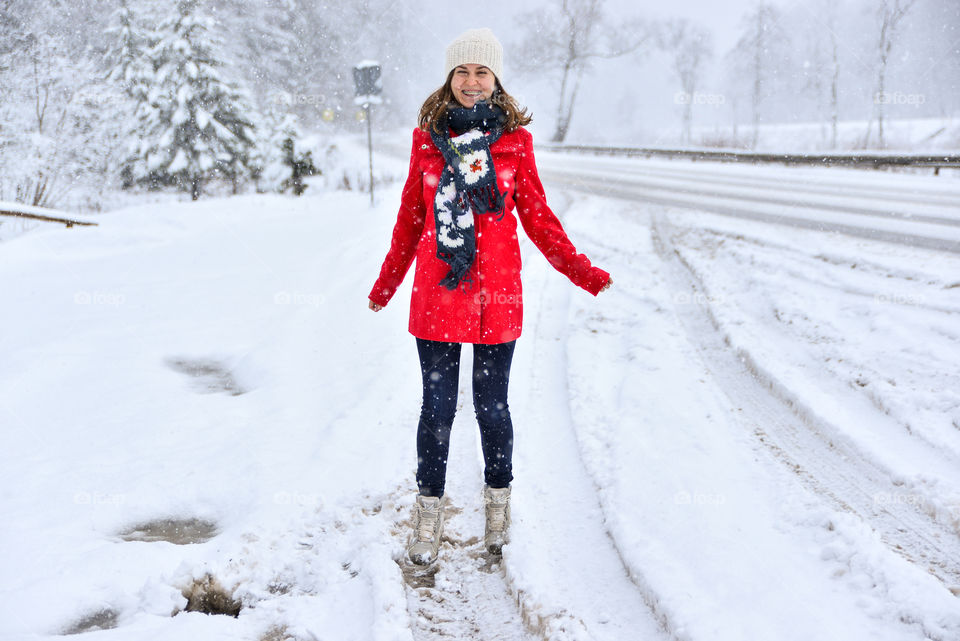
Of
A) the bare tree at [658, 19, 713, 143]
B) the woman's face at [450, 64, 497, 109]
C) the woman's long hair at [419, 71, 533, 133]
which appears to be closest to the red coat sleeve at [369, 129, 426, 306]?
the woman's long hair at [419, 71, 533, 133]

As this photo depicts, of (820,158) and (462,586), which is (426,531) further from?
(820,158)

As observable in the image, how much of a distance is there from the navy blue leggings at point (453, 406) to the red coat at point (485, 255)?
0.36 ft

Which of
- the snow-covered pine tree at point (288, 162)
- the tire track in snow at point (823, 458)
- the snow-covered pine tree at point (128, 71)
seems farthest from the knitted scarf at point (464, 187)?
the snow-covered pine tree at point (128, 71)

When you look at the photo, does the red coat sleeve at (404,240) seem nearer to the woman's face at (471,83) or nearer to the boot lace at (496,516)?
the woman's face at (471,83)

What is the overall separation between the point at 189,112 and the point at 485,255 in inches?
840

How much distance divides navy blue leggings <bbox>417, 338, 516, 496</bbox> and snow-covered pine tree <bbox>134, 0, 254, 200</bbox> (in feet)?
68.0

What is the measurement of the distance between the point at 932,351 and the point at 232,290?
6.70 meters

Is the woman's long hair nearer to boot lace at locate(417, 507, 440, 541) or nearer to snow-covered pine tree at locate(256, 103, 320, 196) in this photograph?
boot lace at locate(417, 507, 440, 541)

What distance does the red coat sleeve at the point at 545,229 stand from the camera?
7.68 ft

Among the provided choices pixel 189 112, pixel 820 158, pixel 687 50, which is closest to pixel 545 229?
pixel 820 158

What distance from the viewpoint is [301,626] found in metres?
1.97

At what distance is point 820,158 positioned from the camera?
50.1 ft

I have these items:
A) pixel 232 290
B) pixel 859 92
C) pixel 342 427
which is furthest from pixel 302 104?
pixel 859 92

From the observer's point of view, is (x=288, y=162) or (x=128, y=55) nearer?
(x=288, y=162)
